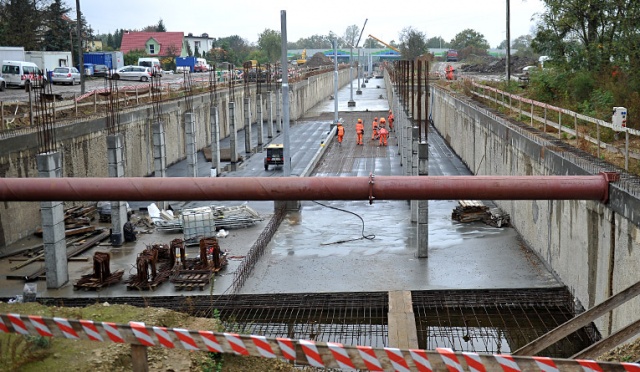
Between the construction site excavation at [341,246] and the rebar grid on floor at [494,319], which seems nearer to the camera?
the construction site excavation at [341,246]

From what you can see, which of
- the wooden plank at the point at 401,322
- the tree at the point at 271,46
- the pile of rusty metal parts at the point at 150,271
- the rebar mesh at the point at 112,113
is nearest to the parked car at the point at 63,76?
the rebar mesh at the point at 112,113

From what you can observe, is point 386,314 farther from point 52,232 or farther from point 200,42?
point 200,42

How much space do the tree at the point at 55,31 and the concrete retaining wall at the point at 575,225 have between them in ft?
200

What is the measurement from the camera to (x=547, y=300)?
664 inches

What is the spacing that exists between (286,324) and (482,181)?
6391mm

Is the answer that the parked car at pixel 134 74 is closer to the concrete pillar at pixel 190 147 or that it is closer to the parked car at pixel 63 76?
the parked car at pixel 63 76

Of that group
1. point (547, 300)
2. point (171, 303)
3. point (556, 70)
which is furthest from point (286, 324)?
point (556, 70)

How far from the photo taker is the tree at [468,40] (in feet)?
526

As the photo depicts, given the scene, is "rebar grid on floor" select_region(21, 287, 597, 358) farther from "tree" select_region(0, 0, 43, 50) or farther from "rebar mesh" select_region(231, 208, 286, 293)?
"tree" select_region(0, 0, 43, 50)

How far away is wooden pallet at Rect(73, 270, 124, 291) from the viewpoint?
1803 cm

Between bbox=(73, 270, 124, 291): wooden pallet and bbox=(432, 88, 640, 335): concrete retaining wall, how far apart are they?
11.4 m

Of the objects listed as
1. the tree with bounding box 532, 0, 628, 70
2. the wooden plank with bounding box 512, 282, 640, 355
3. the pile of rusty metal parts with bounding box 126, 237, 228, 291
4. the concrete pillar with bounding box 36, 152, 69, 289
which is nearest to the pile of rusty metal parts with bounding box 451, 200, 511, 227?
the pile of rusty metal parts with bounding box 126, 237, 228, 291

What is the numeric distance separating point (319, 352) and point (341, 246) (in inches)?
564

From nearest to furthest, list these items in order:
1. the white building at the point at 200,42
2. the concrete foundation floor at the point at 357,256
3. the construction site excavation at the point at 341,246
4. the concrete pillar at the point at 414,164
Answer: the construction site excavation at the point at 341,246 < the concrete foundation floor at the point at 357,256 < the concrete pillar at the point at 414,164 < the white building at the point at 200,42
